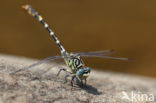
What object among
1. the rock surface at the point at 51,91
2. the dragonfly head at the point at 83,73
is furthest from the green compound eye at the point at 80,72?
the rock surface at the point at 51,91

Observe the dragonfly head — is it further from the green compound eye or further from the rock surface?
the rock surface

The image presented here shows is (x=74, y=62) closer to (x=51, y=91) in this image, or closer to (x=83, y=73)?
(x=83, y=73)

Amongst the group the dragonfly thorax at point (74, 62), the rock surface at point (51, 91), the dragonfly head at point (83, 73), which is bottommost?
the rock surface at point (51, 91)

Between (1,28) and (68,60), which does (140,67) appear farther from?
(68,60)

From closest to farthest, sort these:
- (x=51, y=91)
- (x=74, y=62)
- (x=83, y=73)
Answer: (x=51, y=91), (x=83, y=73), (x=74, y=62)

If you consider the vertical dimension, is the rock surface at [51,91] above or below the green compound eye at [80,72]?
below

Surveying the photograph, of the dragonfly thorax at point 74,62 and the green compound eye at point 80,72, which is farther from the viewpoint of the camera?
the dragonfly thorax at point 74,62

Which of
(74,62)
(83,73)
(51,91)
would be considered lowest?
(51,91)

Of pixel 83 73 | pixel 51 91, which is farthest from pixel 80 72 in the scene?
pixel 51 91

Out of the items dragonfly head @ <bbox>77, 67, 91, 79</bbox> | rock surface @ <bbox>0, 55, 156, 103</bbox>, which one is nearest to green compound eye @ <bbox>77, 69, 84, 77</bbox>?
dragonfly head @ <bbox>77, 67, 91, 79</bbox>

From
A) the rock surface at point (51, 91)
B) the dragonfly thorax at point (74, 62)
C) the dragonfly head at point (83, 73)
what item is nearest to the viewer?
the rock surface at point (51, 91)

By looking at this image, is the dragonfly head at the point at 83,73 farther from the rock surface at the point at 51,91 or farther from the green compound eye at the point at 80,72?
the rock surface at the point at 51,91
